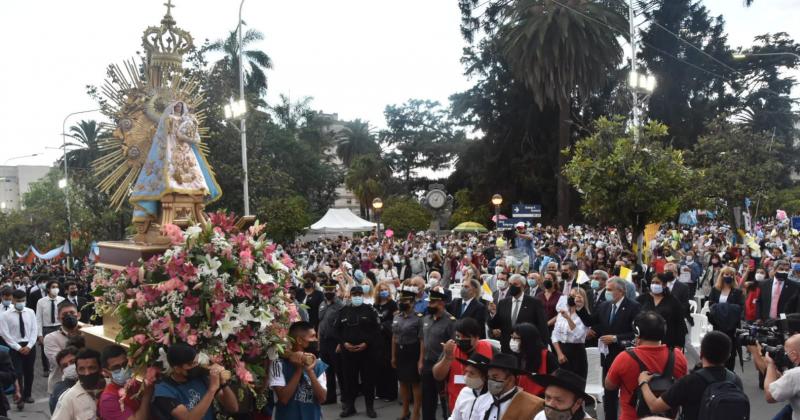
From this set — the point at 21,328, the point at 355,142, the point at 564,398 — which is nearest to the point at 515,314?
the point at 564,398

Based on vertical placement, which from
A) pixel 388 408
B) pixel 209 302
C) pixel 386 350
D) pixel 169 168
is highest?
pixel 169 168

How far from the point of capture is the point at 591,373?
29.0 feet

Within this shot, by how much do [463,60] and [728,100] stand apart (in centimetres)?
2136

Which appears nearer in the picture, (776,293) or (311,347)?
(311,347)

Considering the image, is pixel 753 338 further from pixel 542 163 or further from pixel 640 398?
pixel 542 163

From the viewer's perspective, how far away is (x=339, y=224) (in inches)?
1298

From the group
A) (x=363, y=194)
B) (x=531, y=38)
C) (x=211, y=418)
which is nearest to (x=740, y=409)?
(x=211, y=418)

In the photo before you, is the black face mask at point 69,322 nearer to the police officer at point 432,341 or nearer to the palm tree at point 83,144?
the police officer at point 432,341

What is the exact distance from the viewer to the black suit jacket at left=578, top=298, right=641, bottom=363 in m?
8.30

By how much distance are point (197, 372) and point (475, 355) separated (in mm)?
2043

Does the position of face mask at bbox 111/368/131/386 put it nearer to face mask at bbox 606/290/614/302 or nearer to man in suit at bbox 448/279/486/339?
man in suit at bbox 448/279/486/339

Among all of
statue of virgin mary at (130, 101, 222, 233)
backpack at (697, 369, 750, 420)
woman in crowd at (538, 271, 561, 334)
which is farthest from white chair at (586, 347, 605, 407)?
statue of virgin mary at (130, 101, 222, 233)

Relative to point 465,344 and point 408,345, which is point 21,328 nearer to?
point 408,345

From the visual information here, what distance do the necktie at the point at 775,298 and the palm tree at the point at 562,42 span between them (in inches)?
1050
